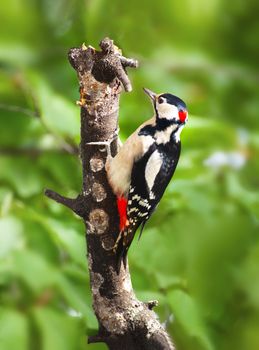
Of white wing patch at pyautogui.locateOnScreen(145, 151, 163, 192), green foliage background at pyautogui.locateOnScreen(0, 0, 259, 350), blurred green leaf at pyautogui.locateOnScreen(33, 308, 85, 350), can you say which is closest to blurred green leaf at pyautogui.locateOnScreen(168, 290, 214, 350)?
green foliage background at pyautogui.locateOnScreen(0, 0, 259, 350)

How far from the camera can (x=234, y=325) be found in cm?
155

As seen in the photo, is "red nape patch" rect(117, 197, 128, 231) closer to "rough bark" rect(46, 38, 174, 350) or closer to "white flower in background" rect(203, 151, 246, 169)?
"rough bark" rect(46, 38, 174, 350)

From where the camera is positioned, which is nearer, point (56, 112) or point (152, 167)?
point (152, 167)

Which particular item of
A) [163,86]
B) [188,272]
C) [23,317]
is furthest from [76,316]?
[163,86]

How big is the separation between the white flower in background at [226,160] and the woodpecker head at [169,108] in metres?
0.88

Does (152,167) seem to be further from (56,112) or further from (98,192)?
(56,112)

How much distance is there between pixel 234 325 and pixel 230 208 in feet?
0.77

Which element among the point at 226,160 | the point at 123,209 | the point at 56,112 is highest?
the point at 226,160

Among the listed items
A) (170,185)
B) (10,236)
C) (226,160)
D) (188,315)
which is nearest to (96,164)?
(188,315)

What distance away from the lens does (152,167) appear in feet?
2.85

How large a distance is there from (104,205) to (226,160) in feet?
3.13

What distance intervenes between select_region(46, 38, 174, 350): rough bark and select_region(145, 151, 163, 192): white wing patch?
0.12 ft

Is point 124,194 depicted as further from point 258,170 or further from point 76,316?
point 258,170

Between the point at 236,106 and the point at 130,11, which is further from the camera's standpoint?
the point at 236,106
